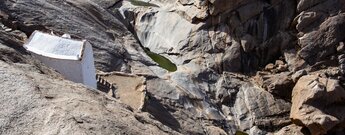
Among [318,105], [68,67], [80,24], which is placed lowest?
[318,105]

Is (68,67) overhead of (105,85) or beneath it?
overhead

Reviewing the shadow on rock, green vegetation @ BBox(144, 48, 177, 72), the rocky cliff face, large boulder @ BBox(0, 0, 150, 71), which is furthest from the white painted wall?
green vegetation @ BBox(144, 48, 177, 72)

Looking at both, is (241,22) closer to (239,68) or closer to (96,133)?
(239,68)

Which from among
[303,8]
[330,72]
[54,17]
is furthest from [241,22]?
[54,17]

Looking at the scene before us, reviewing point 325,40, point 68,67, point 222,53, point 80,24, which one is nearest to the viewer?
point 68,67

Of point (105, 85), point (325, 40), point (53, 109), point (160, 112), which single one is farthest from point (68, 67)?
point (325, 40)

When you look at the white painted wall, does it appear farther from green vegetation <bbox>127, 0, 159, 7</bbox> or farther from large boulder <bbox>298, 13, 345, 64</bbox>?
green vegetation <bbox>127, 0, 159, 7</bbox>

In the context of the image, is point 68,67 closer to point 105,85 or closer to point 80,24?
point 105,85
